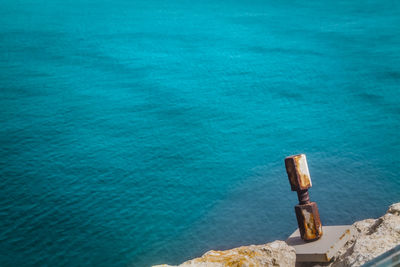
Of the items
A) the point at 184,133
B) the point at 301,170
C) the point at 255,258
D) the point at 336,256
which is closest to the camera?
the point at 255,258

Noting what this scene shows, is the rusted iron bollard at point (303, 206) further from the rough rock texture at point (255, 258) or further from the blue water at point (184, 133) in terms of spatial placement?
the blue water at point (184, 133)

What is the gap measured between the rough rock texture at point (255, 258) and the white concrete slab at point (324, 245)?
162mm

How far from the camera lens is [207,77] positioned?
24.5 metres

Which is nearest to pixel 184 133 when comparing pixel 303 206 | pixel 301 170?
pixel 303 206

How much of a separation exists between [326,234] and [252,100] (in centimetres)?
1627

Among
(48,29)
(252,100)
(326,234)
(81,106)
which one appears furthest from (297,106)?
(48,29)

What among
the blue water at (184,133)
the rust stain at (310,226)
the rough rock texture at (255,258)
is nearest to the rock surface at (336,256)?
the rough rock texture at (255,258)

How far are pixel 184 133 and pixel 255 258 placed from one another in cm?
1355

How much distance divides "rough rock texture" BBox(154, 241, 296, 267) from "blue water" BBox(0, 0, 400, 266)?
687 centimetres

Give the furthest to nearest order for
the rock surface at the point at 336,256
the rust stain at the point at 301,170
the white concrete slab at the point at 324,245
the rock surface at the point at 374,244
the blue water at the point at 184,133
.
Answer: the blue water at the point at 184,133, the rust stain at the point at 301,170, the white concrete slab at the point at 324,245, the rock surface at the point at 336,256, the rock surface at the point at 374,244

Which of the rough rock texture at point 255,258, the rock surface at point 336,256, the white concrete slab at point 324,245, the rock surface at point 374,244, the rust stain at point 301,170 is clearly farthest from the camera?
the rust stain at point 301,170

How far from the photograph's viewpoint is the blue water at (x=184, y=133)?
498 inches

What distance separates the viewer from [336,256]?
4.82m

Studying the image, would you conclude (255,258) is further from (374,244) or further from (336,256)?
(374,244)
